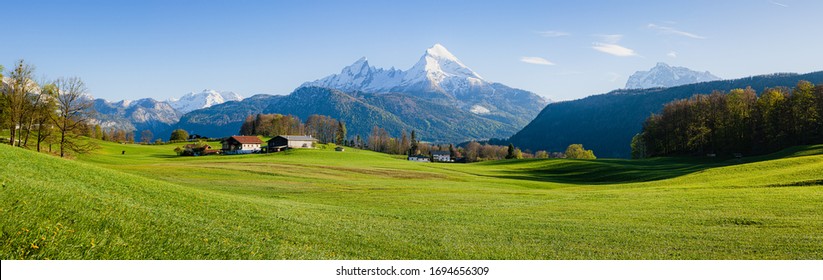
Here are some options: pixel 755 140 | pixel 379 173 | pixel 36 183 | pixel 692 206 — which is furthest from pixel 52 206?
pixel 755 140

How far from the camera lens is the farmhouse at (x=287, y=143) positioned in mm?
155800

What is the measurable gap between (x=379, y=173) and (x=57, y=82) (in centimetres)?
4598

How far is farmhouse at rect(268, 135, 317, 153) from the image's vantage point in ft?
511

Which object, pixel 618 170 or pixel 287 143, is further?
pixel 287 143

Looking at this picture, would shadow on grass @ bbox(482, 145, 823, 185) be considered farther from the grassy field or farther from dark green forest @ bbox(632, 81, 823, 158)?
the grassy field

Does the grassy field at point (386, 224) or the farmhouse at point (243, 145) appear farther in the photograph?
the farmhouse at point (243, 145)

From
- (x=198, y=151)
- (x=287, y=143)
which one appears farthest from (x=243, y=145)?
(x=198, y=151)

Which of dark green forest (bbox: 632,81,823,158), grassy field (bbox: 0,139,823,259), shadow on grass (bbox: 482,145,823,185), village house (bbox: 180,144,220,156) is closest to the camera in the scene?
grassy field (bbox: 0,139,823,259)

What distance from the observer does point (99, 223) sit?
47.8 feet

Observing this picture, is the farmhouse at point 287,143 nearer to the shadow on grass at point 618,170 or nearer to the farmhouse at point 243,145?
the farmhouse at point 243,145

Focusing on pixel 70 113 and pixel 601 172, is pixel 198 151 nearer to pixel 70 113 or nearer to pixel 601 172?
pixel 70 113

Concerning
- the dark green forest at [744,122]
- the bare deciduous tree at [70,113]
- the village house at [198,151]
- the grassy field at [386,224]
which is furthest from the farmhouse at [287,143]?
the grassy field at [386,224]

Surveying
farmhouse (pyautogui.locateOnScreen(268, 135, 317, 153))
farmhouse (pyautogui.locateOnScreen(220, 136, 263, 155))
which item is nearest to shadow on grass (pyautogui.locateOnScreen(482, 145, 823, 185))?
farmhouse (pyautogui.locateOnScreen(268, 135, 317, 153))

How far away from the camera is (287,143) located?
157 metres
